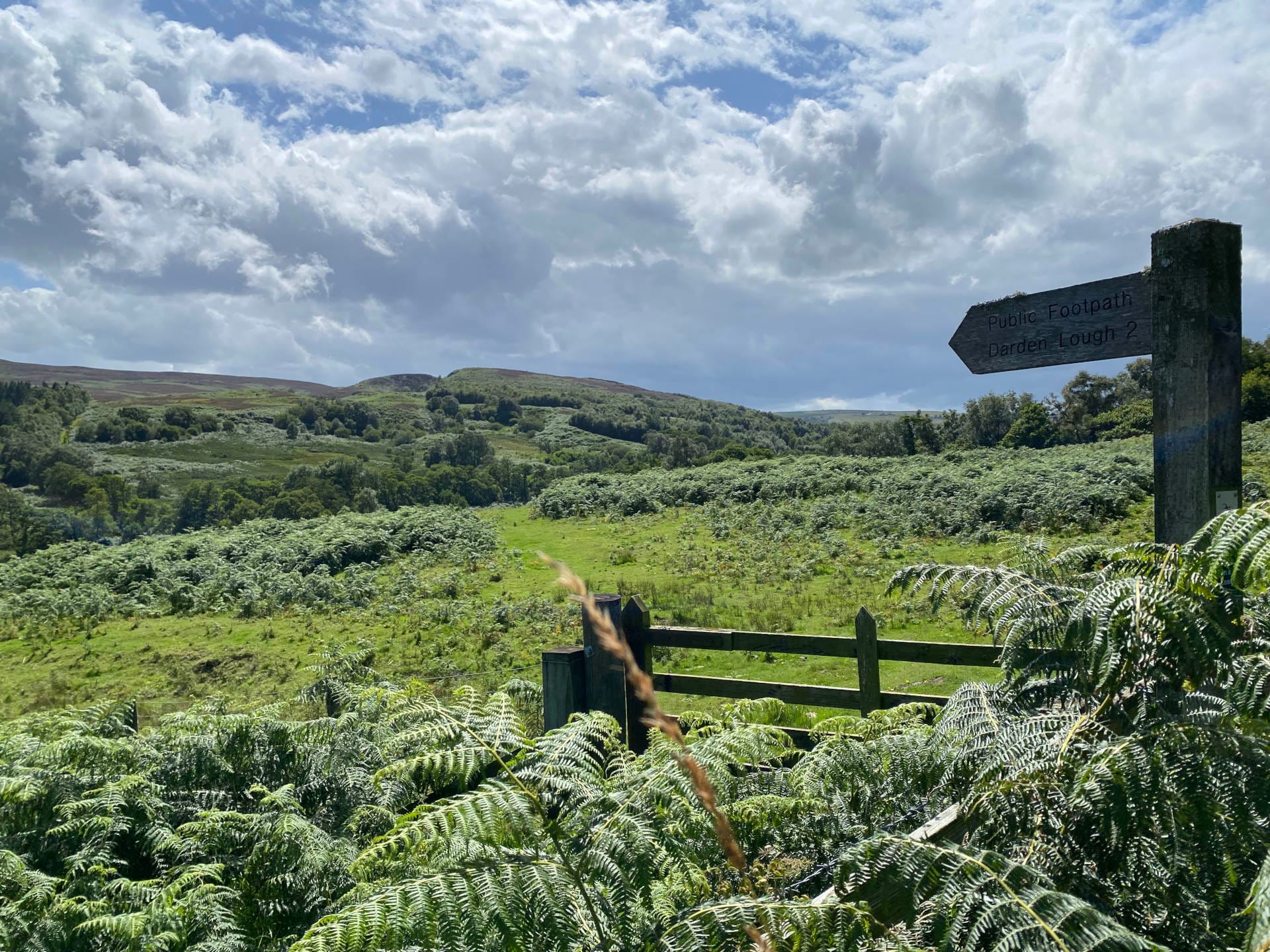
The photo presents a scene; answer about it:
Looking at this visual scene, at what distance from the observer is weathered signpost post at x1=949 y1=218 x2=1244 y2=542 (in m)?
3.08

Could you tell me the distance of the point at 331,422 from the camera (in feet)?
297

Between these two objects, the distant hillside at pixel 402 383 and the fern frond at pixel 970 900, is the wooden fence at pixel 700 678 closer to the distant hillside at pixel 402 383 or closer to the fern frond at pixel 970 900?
the fern frond at pixel 970 900

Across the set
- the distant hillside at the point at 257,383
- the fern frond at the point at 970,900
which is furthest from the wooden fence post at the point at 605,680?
the distant hillside at the point at 257,383

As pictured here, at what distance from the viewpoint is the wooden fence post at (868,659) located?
5906mm

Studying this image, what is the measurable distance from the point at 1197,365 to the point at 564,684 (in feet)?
12.7

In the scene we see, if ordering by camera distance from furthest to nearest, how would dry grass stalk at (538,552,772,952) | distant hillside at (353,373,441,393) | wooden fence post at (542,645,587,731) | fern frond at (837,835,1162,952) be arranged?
distant hillside at (353,373,441,393) → wooden fence post at (542,645,587,731) → fern frond at (837,835,1162,952) → dry grass stalk at (538,552,772,952)

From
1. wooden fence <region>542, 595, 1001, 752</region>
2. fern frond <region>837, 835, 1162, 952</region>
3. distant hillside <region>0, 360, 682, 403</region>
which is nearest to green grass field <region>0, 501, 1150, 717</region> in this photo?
wooden fence <region>542, 595, 1001, 752</region>

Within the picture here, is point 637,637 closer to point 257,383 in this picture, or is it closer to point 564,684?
point 564,684

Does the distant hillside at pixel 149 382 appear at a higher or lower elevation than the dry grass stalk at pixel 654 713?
higher

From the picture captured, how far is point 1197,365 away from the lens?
311 cm

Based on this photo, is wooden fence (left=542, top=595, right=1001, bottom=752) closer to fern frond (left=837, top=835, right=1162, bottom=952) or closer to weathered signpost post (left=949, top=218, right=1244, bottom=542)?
weathered signpost post (left=949, top=218, right=1244, bottom=542)

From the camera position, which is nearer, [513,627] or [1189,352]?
[1189,352]

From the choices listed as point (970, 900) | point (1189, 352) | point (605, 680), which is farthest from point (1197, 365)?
point (605, 680)

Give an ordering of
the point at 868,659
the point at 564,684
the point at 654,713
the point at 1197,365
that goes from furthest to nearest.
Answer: the point at 868,659, the point at 564,684, the point at 1197,365, the point at 654,713
